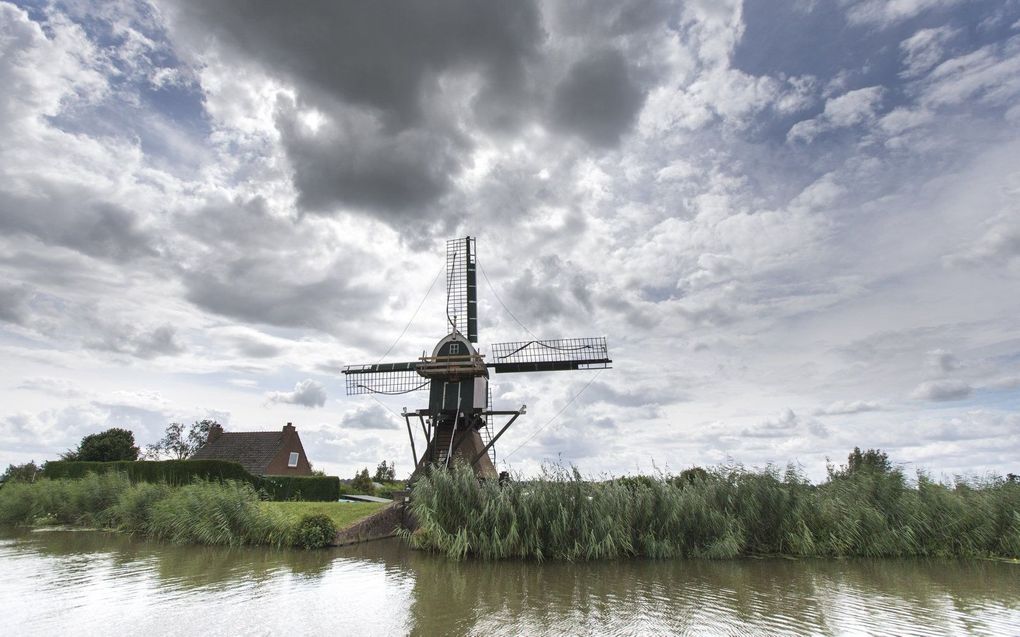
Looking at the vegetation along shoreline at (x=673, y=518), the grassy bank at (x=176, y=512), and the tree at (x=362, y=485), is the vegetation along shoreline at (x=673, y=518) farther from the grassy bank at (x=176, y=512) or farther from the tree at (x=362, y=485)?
the tree at (x=362, y=485)

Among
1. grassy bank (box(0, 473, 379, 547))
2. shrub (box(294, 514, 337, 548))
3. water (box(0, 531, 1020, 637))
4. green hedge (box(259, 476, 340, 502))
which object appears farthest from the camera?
green hedge (box(259, 476, 340, 502))

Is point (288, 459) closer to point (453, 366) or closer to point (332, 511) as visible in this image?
point (453, 366)

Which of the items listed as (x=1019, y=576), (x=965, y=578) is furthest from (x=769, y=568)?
(x=1019, y=576)

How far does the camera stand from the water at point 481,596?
24.1ft

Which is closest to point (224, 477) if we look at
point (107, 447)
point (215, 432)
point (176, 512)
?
point (176, 512)

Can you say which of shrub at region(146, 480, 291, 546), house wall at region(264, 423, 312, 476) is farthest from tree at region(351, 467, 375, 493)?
shrub at region(146, 480, 291, 546)

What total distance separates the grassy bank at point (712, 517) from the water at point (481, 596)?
71 cm

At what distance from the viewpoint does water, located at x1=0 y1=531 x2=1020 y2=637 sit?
7.35 meters

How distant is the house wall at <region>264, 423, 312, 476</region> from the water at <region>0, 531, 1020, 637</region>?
63.7ft

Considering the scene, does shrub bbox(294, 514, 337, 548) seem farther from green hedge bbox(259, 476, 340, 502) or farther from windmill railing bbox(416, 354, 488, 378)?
windmill railing bbox(416, 354, 488, 378)

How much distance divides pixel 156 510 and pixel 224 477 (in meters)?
5.56

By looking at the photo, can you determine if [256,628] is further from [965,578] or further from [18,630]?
[965,578]

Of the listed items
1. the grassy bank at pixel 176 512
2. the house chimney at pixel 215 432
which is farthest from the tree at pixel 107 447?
the grassy bank at pixel 176 512

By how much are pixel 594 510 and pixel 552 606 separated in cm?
507
